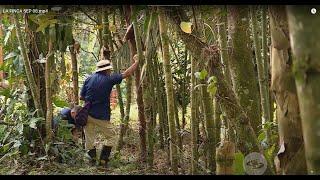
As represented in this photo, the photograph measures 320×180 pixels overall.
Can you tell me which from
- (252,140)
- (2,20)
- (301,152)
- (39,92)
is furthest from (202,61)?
(2,20)

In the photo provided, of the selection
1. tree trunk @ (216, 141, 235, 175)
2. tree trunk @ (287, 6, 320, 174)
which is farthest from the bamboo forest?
tree trunk @ (287, 6, 320, 174)

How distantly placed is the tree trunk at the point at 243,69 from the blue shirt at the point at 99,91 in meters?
0.84

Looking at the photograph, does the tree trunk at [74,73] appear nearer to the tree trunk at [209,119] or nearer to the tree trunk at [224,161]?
the tree trunk at [209,119]

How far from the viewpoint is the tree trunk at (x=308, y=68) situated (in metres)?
1.45

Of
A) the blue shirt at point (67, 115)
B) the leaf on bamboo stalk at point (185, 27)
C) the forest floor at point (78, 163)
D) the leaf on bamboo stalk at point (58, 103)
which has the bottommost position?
the forest floor at point (78, 163)

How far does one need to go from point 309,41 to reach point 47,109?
229 centimetres

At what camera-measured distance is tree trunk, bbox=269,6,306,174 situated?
1.99 metres

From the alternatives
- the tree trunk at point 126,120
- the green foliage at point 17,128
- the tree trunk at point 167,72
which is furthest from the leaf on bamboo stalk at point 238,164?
the tree trunk at point 126,120

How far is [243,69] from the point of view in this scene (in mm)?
3213

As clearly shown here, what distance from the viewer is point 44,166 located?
2932 mm

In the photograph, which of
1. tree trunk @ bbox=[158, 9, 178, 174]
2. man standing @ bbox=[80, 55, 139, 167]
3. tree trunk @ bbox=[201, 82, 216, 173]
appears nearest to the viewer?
tree trunk @ bbox=[158, 9, 178, 174]

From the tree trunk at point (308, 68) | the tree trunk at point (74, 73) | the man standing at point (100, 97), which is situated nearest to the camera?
the tree trunk at point (308, 68)

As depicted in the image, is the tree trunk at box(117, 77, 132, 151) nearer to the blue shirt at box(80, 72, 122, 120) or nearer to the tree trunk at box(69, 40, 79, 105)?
the blue shirt at box(80, 72, 122, 120)

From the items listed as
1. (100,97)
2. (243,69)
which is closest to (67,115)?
(100,97)
